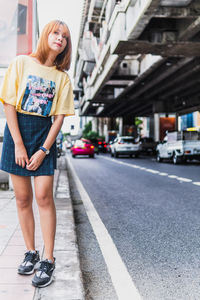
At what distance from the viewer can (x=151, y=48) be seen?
1659cm

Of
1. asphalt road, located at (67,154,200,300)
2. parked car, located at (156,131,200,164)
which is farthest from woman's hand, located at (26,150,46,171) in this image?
parked car, located at (156,131,200,164)

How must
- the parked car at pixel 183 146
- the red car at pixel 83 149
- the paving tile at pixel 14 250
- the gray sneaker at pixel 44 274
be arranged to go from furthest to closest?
the red car at pixel 83 149, the parked car at pixel 183 146, the paving tile at pixel 14 250, the gray sneaker at pixel 44 274

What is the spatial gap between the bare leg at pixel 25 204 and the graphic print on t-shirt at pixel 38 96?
1.71ft

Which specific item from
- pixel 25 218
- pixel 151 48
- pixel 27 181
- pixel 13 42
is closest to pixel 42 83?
pixel 27 181

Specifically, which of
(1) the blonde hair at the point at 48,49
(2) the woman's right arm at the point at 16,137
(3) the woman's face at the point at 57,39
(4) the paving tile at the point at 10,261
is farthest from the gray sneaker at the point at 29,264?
(3) the woman's face at the point at 57,39

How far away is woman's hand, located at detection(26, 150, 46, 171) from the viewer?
2.83 metres

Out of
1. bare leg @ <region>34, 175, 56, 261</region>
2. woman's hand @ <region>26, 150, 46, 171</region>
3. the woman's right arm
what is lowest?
bare leg @ <region>34, 175, 56, 261</region>

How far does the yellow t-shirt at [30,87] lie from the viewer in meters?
2.87

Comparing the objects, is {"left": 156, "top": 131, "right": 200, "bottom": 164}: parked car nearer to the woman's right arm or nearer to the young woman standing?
the young woman standing

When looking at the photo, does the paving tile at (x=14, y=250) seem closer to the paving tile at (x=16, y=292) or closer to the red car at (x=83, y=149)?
the paving tile at (x=16, y=292)

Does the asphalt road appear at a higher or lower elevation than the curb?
lower

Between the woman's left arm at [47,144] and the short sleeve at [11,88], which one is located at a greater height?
the short sleeve at [11,88]

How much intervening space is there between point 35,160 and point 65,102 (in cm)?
52

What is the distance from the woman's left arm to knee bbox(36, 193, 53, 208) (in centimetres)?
22
